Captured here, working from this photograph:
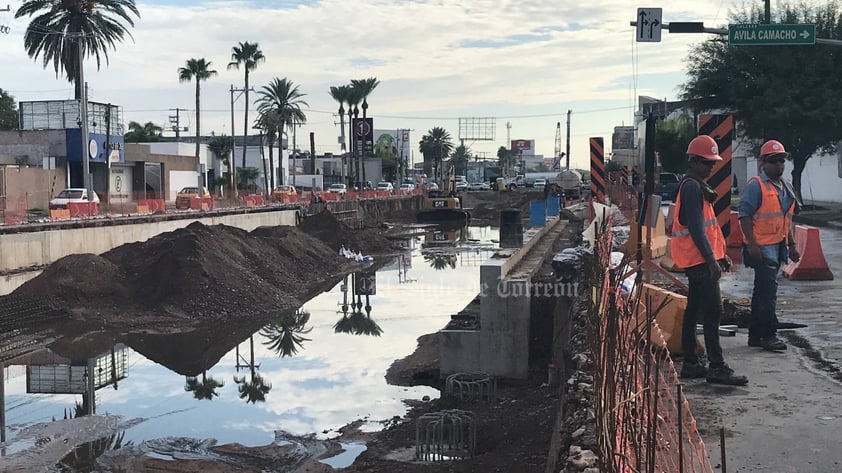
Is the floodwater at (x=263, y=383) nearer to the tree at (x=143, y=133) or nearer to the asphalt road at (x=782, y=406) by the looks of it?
the asphalt road at (x=782, y=406)

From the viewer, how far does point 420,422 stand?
34.0ft

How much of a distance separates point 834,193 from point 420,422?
41.0 meters

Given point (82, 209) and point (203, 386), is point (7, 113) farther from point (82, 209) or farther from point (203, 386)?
point (203, 386)

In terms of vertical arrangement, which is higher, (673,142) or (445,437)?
(673,142)

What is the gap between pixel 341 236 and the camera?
135 ft

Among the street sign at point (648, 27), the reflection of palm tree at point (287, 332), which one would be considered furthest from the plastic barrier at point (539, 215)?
the reflection of palm tree at point (287, 332)

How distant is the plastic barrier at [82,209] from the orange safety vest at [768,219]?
25918 mm

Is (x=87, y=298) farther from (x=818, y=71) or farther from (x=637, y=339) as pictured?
(x=818, y=71)

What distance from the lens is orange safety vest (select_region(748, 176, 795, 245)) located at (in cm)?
780

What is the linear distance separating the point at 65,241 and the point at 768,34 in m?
20.8

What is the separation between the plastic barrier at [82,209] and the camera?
29.3m

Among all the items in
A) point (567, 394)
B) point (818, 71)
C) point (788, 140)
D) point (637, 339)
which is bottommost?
point (567, 394)

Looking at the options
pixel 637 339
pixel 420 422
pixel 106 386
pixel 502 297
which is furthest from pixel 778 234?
pixel 106 386

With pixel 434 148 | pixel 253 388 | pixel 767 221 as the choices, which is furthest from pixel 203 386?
pixel 434 148
